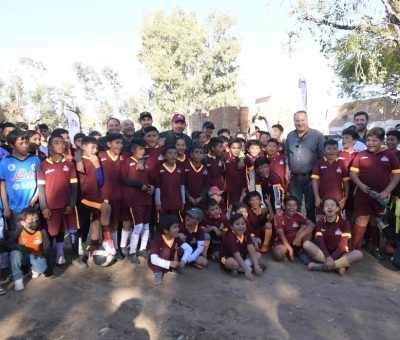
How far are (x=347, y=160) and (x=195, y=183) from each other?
2.29 metres

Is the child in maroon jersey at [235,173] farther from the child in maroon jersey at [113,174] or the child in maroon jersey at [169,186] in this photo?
the child in maroon jersey at [113,174]

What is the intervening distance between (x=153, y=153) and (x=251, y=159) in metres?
1.83

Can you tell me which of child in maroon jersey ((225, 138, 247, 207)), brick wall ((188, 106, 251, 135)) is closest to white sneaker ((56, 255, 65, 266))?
child in maroon jersey ((225, 138, 247, 207))

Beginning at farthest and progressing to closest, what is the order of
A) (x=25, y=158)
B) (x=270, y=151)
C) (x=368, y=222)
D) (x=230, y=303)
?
(x=270, y=151), (x=368, y=222), (x=25, y=158), (x=230, y=303)

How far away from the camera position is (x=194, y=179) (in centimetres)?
560

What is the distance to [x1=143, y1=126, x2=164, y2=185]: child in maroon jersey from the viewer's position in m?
5.39

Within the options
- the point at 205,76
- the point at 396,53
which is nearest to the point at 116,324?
the point at 396,53

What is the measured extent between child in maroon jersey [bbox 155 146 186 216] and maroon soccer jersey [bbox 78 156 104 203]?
0.85 metres

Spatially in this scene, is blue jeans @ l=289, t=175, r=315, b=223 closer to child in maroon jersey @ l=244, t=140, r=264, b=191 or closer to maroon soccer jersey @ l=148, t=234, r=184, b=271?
child in maroon jersey @ l=244, t=140, r=264, b=191

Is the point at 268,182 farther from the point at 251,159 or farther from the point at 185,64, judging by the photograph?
the point at 185,64

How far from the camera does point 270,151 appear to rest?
633 centimetres

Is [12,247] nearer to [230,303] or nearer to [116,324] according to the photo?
[116,324]

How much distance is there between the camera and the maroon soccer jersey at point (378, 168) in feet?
17.0

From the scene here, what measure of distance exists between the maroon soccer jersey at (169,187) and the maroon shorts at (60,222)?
119 centimetres
